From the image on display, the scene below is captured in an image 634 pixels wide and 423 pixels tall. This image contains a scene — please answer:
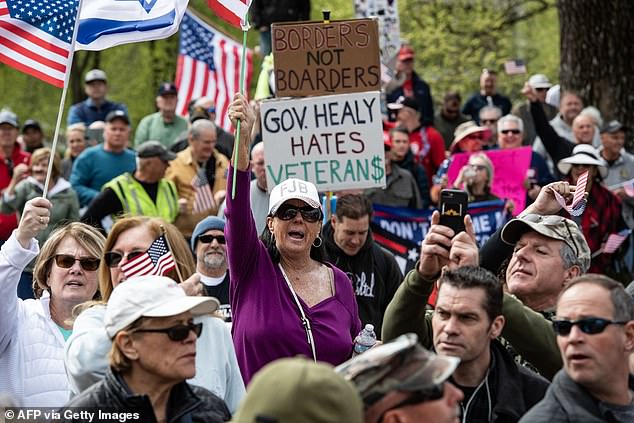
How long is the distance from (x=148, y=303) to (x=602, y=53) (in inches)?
483

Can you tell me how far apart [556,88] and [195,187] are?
7.26 meters

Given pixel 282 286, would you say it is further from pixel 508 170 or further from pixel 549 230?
pixel 508 170

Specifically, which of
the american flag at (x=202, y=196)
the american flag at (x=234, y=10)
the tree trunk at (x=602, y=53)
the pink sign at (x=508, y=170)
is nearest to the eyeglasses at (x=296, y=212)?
the american flag at (x=234, y=10)

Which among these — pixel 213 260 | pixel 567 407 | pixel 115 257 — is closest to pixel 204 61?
pixel 213 260

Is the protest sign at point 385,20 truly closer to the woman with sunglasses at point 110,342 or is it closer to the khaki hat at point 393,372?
the woman with sunglasses at point 110,342

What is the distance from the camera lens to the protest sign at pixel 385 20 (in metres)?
16.1

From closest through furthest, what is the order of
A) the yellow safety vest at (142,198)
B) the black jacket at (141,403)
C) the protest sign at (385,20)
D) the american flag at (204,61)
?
the black jacket at (141,403) → the yellow safety vest at (142,198) → the protest sign at (385,20) → the american flag at (204,61)

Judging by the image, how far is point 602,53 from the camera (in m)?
17.0

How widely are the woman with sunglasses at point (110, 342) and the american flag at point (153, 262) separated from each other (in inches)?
1.4

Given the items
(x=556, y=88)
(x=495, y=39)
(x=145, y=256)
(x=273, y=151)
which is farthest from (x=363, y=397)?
(x=495, y=39)

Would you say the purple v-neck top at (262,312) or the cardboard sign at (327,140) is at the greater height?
the cardboard sign at (327,140)

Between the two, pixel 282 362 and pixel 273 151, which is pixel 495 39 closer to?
pixel 273 151

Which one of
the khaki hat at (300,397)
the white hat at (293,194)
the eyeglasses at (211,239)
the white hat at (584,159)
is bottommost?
the khaki hat at (300,397)

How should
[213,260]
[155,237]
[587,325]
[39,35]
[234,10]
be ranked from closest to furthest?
1. [587,325]
2. [155,237]
3. [39,35]
4. [234,10]
5. [213,260]
